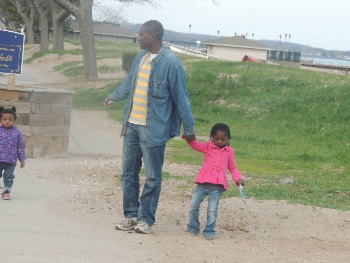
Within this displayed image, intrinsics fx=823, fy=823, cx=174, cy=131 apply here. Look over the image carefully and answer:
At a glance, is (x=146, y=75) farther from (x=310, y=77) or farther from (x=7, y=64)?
(x=310, y=77)

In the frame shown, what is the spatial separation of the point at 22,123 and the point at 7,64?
1255 millimetres

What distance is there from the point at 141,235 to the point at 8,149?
2354 millimetres

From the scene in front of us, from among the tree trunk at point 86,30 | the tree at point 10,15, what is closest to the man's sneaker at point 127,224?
the tree trunk at point 86,30

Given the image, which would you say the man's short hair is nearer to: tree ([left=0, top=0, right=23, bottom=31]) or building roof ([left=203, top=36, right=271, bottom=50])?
tree ([left=0, top=0, right=23, bottom=31])

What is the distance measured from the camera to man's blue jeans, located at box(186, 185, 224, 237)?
8.08 m

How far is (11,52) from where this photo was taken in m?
13.7

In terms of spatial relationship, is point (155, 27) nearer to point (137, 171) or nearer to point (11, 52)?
point (137, 171)

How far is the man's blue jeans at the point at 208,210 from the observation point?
808 cm

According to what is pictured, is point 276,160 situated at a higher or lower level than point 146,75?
lower

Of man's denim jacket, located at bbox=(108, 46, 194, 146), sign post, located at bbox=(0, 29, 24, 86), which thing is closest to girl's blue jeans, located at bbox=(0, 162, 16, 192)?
man's denim jacket, located at bbox=(108, 46, 194, 146)

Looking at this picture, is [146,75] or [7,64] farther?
[7,64]

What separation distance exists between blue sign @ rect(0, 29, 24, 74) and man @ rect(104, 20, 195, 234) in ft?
19.3

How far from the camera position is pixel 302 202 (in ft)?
32.9

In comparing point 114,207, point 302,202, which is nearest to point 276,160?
point 302,202
